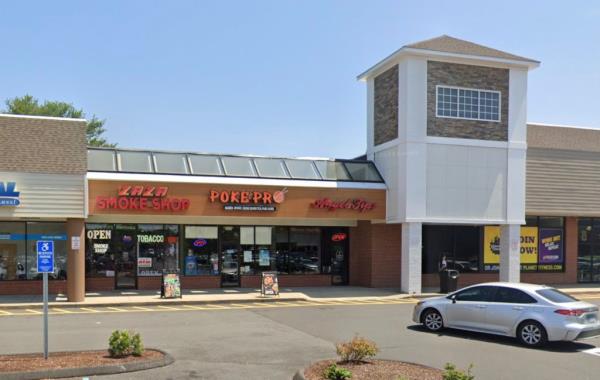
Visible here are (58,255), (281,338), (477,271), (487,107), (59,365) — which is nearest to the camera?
(59,365)

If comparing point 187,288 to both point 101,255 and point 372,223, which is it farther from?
point 372,223

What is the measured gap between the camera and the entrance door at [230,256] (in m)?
25.2

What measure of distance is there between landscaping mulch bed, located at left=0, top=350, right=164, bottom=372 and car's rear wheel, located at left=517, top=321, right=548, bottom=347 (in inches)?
303

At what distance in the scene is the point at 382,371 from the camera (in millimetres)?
9617

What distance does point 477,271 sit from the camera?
27.7 meters

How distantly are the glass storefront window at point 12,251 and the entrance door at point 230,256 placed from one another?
750 centimetres

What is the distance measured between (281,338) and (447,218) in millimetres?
12608

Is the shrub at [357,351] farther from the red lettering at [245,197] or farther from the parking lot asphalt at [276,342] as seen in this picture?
the red lettering at [245,197]

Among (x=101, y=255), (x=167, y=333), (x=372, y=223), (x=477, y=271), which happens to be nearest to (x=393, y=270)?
(x=372, y=223)

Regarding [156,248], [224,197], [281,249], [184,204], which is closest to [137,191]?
[184,204]

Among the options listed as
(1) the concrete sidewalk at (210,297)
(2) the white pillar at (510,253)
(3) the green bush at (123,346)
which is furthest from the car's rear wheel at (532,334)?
(2) the white pillar at (510,253)

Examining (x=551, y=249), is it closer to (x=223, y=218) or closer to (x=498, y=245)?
(x=498, y=245)

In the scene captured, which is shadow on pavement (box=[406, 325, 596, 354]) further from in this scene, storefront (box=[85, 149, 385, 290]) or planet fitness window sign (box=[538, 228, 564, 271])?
planet fitness window sign (box=[538, 228, 564, 271])

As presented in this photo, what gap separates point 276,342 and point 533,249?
62.9 ft
